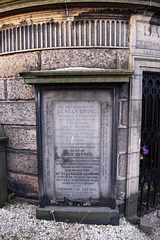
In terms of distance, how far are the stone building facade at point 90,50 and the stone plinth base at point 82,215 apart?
327 mm

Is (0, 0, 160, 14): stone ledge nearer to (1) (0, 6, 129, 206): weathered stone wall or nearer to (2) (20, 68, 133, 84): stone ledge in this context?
(1) (0, 6, 129, 206): weathered stone wall

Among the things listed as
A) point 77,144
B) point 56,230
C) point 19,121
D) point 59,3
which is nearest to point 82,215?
point 56,230

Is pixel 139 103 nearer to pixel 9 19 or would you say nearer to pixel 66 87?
pixel 66 87

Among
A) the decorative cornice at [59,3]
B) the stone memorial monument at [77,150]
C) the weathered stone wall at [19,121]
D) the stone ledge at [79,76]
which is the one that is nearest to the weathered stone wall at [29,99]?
the weathered stone wall at [19,121]

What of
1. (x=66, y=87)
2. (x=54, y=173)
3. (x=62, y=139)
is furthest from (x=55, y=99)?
(x=54, y=173)

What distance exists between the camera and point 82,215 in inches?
110

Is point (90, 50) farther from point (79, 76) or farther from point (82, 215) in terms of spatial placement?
point (82, 215)

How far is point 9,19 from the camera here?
9.96 ft

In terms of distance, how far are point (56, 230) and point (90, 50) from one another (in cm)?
313

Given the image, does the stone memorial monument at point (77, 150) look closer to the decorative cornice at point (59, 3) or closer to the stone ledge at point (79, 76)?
the stone ledge at point (79, 76)

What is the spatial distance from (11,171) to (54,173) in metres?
1.10

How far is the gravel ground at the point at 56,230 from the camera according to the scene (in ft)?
8.27

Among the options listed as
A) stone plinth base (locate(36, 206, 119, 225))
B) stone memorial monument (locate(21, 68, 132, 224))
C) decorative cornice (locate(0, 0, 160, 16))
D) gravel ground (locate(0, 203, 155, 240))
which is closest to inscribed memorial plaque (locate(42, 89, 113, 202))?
stone memorial monument (locate(21, 68, 132, 224))

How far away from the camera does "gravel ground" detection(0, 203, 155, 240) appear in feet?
8.27
